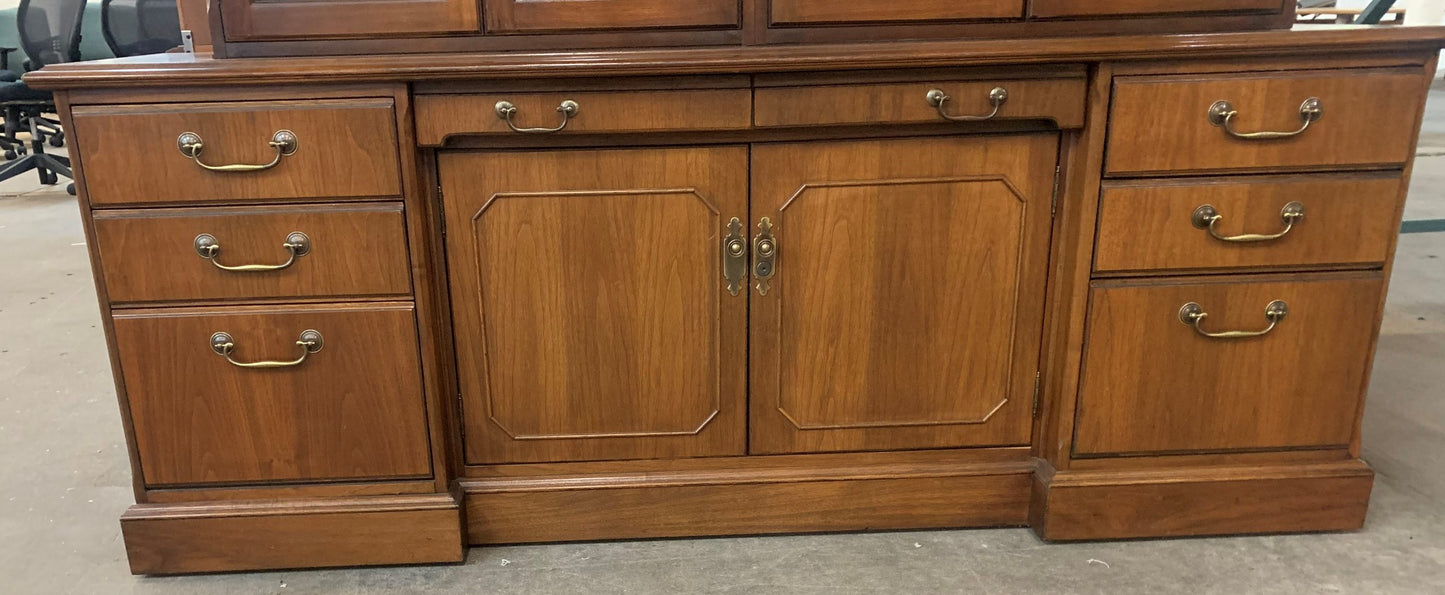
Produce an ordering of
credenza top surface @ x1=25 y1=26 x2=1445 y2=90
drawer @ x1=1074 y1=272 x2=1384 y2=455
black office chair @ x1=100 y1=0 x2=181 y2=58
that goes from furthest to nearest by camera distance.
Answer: black office chair @ x1=100 y1=0 x2=181 y2=58 → drawer @ x1=1074 y1=272 x2=1384 y2=455 → credenza top surface @ x1=25 y1=26 x2=1445 y2=90

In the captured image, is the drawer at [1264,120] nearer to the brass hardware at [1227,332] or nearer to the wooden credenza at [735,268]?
the wooden credenza at [735,268]

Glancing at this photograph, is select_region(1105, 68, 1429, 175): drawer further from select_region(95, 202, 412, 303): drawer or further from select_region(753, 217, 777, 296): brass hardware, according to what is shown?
select_region(95, 202, 412, 303): drawer

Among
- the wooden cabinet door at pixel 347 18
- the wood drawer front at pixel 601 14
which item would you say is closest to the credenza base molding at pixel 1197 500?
the wood drawer front at pixel 601 14

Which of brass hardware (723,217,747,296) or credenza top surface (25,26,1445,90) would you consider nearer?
credenza top surface (25,26,1445,90)

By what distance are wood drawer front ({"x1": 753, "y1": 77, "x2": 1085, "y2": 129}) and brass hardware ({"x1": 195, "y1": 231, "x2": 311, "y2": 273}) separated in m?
0.70

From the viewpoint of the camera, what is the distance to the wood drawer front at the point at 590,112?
4.54 ft

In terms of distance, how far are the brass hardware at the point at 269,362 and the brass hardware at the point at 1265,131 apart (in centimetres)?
141

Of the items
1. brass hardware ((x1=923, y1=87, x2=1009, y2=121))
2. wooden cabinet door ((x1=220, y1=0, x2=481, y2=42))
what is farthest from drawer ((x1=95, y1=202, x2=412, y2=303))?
brass hardware ((x1=923, y1=87, x2=1009, y2=121))

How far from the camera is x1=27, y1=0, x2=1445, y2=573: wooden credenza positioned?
4.53ft

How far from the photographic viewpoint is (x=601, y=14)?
1416 millimetres

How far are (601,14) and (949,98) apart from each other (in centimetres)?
54

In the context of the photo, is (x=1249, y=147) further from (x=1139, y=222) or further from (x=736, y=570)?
(x=736, y=570)

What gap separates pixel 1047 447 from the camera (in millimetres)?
1647

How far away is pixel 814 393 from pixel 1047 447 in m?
0.42
